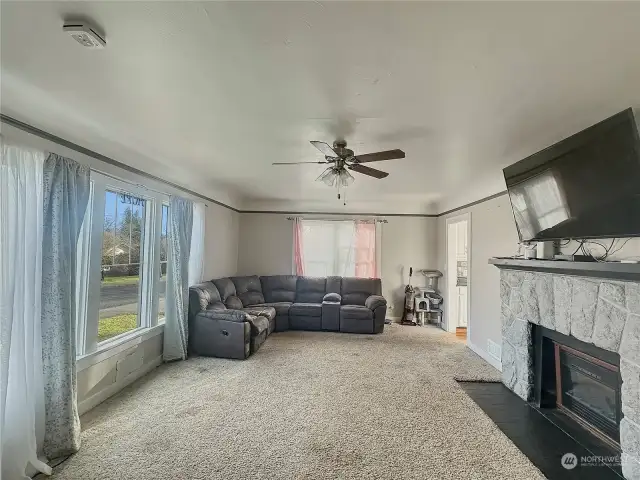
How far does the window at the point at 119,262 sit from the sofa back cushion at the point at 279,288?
2554 mm

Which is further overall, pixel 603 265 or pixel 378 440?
pixel 378 440

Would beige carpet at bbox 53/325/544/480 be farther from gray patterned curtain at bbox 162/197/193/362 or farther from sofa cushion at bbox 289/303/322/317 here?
sofa cushion at bbox 289/303/322/317

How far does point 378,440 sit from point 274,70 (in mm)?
2652

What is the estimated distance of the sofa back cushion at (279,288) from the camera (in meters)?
6.49

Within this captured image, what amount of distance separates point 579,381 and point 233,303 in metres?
4.48

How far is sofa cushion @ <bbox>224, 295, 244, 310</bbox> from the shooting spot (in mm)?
5258

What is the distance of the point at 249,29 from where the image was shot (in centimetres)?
146

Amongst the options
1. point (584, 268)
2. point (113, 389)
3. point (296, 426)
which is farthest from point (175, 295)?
point (584, 268)

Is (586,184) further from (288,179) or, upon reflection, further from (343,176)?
(288,179)

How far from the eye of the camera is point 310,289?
6570 mm

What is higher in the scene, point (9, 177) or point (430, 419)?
point (9, 177)

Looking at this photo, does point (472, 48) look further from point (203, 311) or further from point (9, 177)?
point (203, 311)

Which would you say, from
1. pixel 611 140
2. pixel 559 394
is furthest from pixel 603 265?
pixel 559 394

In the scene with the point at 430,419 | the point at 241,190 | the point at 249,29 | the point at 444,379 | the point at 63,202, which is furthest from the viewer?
the point at 241,190
